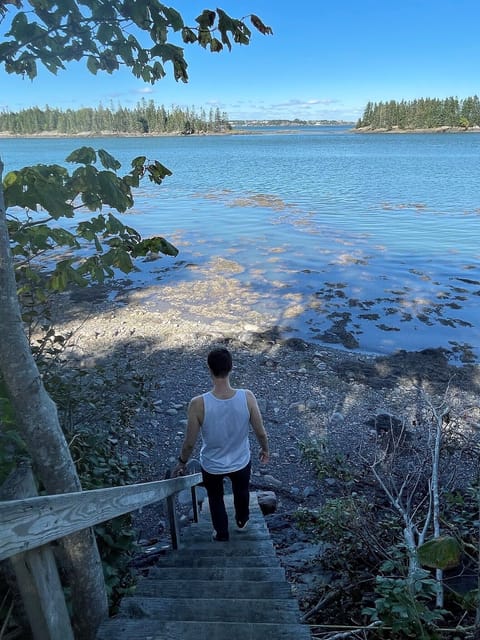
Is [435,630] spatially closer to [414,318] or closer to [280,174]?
[414,318]

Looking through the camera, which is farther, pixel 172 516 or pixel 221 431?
pixel 172 516

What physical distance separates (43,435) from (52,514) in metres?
0.57

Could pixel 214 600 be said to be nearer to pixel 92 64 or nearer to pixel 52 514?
pixel 52 514

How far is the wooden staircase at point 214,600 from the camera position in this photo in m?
2.29

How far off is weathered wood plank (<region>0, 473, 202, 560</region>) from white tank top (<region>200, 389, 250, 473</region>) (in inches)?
51.5

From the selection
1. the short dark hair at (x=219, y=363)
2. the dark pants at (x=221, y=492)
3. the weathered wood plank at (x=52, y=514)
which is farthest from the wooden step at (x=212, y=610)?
the short dark hair at (x=219, y=363)

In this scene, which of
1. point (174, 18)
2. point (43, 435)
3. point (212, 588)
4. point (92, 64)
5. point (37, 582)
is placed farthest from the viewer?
point (212, 588)

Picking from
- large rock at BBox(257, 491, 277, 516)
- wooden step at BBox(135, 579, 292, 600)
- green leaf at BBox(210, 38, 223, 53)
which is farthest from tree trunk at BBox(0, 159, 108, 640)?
large rock at BBox(257, 491, 277, 516)

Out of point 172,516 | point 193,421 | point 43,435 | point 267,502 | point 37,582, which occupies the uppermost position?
point 43,435

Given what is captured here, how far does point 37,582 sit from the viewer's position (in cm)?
175

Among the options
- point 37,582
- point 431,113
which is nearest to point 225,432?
point 37,582

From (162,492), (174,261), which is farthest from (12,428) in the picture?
(174,261)

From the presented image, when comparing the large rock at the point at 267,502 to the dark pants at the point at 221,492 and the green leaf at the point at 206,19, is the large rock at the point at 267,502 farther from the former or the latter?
the green leaf at the point at 206,19

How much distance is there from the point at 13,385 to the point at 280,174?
48.5 m
